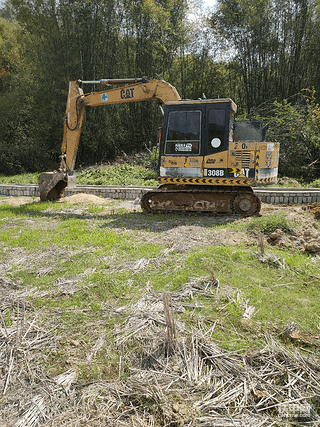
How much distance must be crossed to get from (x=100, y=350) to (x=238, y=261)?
7.84 ft

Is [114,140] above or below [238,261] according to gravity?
above

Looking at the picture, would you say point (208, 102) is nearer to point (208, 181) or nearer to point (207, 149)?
point (207, 149)

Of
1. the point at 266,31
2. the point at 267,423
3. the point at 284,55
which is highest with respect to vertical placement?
the point at 266,31

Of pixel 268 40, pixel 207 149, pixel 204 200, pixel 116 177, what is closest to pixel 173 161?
pixel 207 149

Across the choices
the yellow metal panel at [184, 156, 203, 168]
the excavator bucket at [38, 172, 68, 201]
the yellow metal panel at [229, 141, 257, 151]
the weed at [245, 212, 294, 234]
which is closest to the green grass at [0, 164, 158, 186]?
the excavator bucket at [38, 172, 68, 201]

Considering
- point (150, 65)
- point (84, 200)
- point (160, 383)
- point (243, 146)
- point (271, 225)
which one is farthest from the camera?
point (150, 65)

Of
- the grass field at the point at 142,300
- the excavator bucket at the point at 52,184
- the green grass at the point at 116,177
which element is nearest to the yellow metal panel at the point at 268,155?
the grass field at the point at 142,300

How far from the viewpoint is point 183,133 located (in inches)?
283

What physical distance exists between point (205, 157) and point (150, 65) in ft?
37.5

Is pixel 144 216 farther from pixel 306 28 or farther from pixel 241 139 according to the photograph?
pixel 306 28

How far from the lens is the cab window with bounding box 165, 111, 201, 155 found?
7070 mm

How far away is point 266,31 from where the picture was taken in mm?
14688

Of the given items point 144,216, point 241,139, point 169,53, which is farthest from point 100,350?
point 169,53

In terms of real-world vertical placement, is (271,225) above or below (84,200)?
above
